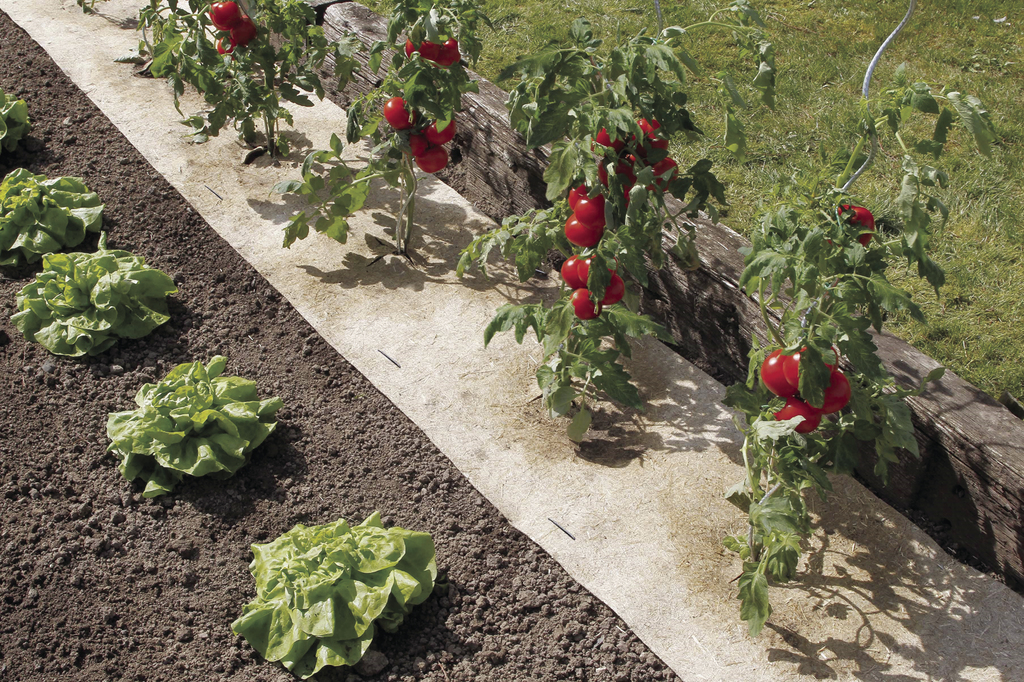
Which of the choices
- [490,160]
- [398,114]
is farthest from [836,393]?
[490,160]

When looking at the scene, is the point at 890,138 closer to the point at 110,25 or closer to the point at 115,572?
the point at 115,572

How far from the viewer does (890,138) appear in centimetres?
409

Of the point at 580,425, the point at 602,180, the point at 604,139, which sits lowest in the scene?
the point at 580,425

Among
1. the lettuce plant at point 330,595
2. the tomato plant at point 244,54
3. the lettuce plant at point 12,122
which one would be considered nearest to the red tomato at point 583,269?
the lettuce plant at point 330,595

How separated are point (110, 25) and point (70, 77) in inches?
30.5

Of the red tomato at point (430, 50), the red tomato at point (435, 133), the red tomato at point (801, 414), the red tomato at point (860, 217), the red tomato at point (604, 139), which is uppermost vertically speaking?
the red tomato at point (860, 217)

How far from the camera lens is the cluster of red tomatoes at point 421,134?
3430 millimetres

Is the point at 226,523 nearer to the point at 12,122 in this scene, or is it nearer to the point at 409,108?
the point at 409,108

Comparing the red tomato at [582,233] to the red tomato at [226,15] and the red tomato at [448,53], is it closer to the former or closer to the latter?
the red tomato at [448,53]

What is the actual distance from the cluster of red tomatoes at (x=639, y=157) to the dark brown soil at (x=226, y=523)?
111cm

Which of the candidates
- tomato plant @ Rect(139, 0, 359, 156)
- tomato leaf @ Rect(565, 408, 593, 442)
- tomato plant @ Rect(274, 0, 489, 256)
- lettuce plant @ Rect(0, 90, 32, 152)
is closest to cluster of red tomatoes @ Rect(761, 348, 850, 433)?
tomato leaf @ Rect(565, 408, 593, 442)

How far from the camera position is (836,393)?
228 cm

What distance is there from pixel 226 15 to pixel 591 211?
2057mm

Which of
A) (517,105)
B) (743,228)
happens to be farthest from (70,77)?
(743,228)
